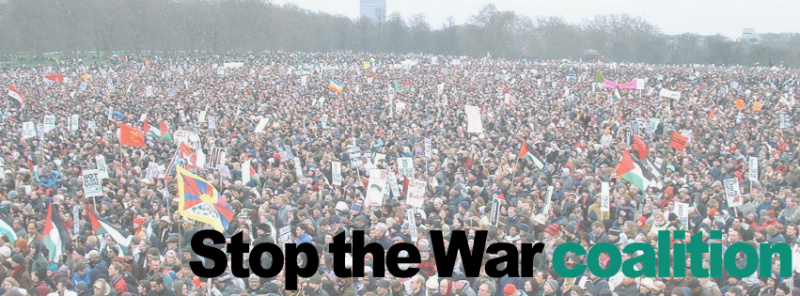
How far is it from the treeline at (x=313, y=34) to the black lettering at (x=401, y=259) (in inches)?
2370

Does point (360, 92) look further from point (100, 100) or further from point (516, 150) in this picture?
point (516, 150)

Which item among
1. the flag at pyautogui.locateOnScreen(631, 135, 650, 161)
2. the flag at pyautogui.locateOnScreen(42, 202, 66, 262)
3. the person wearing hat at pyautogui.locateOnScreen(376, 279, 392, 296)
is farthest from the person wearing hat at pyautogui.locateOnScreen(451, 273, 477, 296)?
the flag at pyautogui.locateOnScreen(631, 135, 650, 161)

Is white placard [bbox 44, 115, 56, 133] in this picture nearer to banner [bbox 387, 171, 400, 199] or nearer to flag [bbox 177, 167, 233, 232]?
banner [bbox 387, 171, 400, 199]

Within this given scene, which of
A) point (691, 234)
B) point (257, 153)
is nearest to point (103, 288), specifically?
point (691, 234)

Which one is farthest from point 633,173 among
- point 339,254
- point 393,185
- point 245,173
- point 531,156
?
point 245,173

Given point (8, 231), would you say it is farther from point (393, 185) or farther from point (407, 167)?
point (407, 167)

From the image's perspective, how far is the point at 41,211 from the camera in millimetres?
12227

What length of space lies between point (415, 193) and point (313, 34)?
86.4m

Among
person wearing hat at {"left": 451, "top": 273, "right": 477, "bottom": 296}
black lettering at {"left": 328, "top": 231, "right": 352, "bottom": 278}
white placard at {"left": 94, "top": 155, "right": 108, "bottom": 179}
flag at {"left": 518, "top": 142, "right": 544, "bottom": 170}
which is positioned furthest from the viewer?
flag at {"left": 518, "top": 142, "right": 544, "bottom": 170}

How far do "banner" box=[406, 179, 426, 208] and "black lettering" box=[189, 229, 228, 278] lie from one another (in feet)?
9.38

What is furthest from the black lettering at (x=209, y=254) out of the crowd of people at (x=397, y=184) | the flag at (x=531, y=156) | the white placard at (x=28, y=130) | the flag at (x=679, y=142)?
the white placard at (x=28, y=130)

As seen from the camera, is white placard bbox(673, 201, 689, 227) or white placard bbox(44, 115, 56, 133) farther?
white placard bbox(44, 115, 56, 133)

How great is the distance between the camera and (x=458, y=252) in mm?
8500

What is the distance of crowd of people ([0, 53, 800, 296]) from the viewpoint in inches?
316
